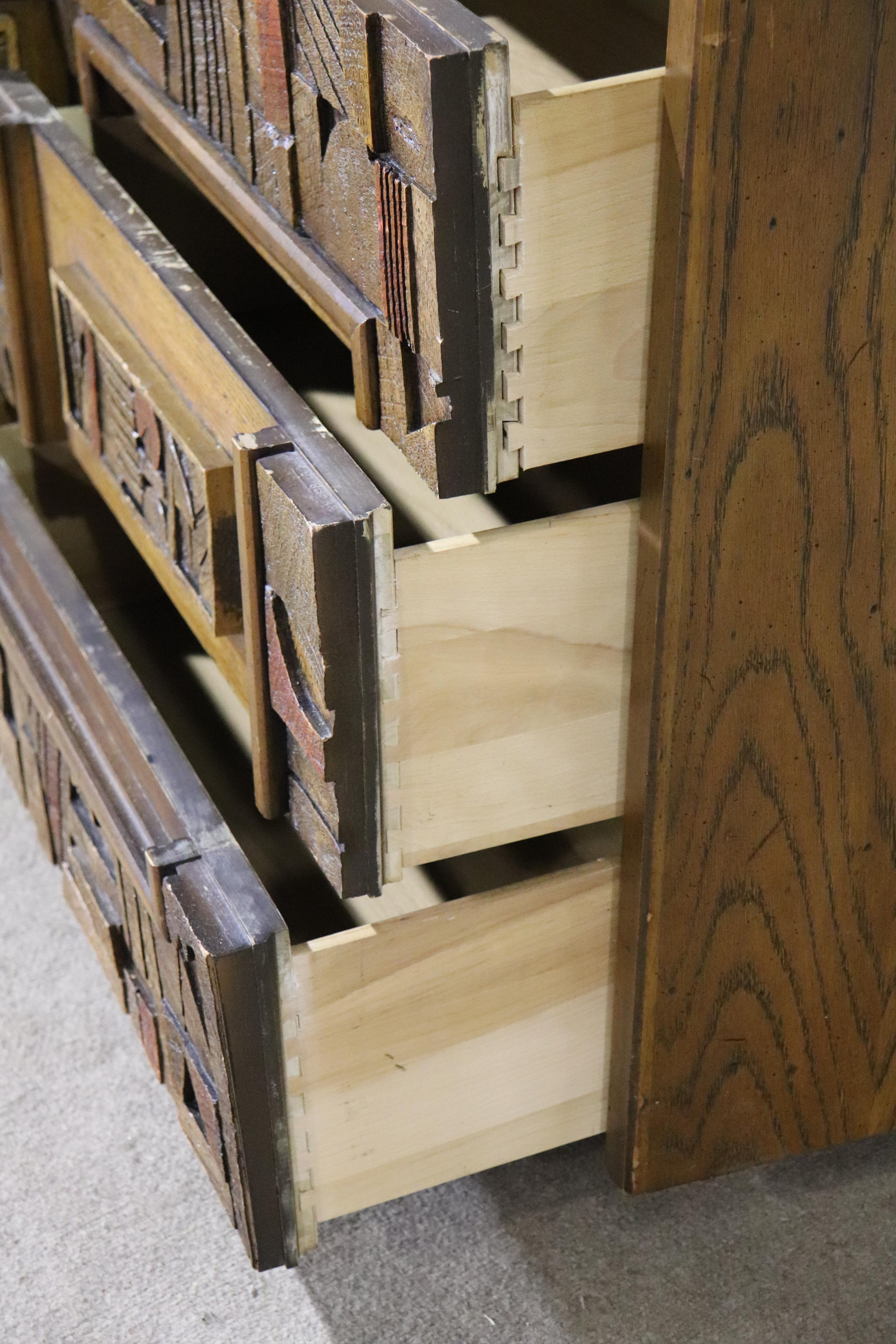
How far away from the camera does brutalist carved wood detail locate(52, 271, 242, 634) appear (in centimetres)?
79

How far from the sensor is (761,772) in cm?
79

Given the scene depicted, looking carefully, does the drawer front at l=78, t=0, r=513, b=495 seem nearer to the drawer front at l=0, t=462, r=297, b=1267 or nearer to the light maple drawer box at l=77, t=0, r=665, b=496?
the light maple drawer box at l=77, t=0, r=665, b=496

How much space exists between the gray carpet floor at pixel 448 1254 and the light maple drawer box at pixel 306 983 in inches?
2.8

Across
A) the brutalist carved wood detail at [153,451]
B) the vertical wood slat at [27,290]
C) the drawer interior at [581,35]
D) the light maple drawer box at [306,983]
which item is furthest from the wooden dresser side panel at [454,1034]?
the vertical wood slat at [27,290]

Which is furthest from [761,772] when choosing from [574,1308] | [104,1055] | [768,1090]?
[104,1055]

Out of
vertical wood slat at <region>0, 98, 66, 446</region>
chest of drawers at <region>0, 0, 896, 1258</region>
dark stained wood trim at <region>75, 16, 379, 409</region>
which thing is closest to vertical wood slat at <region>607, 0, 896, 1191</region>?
chest of drawers at <region>0, 0, 896, 1258</region>

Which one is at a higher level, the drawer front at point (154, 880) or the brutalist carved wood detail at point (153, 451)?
the brutalist carved wood detail at point (153, 451)

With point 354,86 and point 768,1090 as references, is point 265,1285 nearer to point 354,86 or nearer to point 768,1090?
point 768,1090

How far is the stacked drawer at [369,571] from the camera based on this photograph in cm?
62

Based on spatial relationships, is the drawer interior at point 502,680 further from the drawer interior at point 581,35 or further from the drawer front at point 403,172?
the drawer interior at point 581,35

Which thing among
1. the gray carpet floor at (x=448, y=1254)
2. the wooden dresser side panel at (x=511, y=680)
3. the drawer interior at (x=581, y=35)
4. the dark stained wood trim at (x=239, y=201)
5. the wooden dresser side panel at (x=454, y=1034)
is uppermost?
the drawer interior at (x=581, y=35)

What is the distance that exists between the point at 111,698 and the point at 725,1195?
482 mm

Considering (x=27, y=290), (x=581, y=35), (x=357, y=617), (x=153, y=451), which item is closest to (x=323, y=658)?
(x=357, y=617)

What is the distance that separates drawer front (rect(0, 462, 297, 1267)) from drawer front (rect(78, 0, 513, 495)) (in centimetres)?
26
